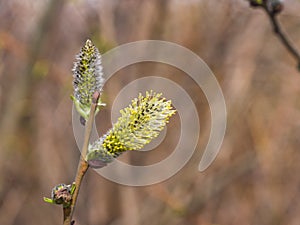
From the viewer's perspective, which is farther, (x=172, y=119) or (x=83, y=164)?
(x=172, y=119)

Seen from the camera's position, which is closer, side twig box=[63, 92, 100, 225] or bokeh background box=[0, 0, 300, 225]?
side twig box=[63, 92, 100, 225]

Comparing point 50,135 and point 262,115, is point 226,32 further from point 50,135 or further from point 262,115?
point 50,135

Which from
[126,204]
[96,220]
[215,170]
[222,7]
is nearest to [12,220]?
[96,220]

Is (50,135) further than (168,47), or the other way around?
(50,135)

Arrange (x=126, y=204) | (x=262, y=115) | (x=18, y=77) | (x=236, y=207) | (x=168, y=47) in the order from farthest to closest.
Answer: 1. (x=236, y=207)
2. (x=262, y=115)
3. (x=126, y=204)
4. (x=168, y=47)
5. (x=18, y=77)

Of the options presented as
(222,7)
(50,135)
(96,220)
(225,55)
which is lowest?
(96,220)

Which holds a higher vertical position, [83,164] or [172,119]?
[172,119]

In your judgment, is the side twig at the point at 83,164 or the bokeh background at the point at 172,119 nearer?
the side twig at the point at 83,164

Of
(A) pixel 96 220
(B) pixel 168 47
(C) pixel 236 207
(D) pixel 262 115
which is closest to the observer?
(B) pixel 168 47
